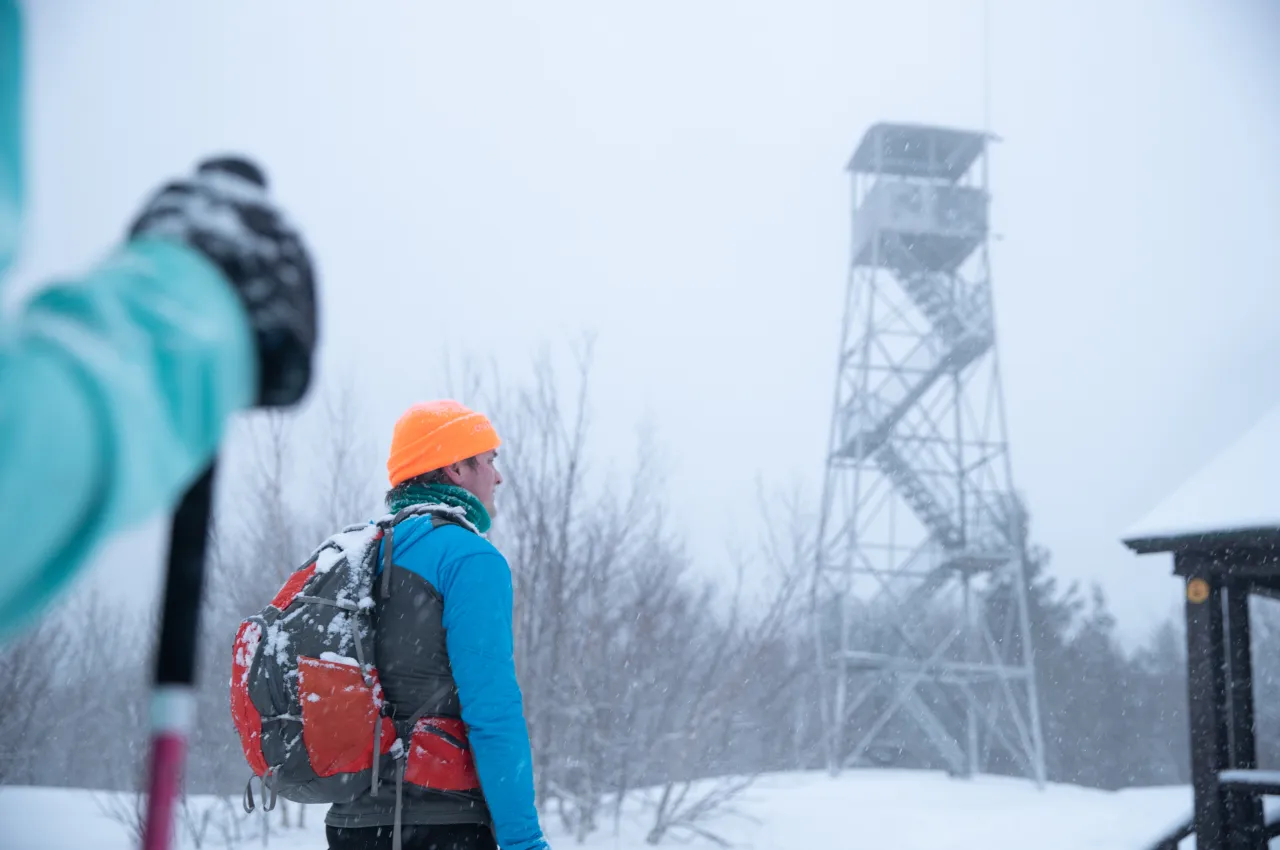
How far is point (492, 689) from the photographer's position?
7.66 ft

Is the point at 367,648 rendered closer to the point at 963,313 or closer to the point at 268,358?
the point at 268,358

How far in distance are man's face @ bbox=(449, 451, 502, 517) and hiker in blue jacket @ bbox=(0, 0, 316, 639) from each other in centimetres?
198

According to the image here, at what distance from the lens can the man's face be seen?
2.83m

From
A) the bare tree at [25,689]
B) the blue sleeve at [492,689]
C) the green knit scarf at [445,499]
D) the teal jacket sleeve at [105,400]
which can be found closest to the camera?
the teal jacket sleeve at [105,400]

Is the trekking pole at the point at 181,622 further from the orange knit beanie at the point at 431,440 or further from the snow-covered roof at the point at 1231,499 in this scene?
→ the snow-covered roof at the point at 1231,499

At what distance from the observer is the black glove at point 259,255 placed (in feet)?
2.68

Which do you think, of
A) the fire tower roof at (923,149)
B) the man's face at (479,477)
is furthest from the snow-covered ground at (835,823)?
the fire tower roof at (923,149)

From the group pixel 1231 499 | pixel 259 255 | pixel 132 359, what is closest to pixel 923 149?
pixel 1231 499

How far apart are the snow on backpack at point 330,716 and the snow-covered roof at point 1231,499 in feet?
18.4

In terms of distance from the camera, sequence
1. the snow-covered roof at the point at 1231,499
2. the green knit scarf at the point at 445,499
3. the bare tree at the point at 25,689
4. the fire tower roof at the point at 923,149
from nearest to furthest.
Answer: the green knit scarf at the point at 445,499
the snow-covered roof at the point at 1231,499
the bare tree at the point at 25,689
the fire tower roof at the point at 923,149

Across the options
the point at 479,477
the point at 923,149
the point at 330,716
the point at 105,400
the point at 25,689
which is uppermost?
the point at 923,149

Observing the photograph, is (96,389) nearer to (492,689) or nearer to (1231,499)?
(492,689)

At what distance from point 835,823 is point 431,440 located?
396 inches

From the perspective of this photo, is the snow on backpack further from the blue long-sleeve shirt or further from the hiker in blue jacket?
the hiker in blue jacket
